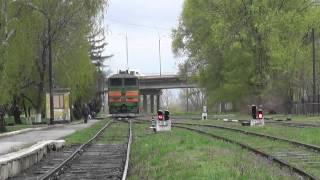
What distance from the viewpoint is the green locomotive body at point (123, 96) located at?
6644 centimetres

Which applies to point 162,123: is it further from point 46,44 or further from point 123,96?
point 123,96

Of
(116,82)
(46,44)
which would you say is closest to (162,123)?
(46,44)

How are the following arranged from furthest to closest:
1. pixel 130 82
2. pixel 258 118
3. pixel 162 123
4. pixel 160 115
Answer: pixel 130 82
pixel 258 118
pixel 162 123
pixel 160 115

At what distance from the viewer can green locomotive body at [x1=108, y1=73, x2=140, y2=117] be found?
66438 mm

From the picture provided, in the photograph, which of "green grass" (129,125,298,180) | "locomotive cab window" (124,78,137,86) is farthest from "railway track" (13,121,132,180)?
"locomotive cab window" (124,78,137,86)

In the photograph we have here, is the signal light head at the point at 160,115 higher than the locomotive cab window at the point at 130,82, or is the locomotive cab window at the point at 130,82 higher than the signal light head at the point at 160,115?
the locomotive cab window at the point at 130,82

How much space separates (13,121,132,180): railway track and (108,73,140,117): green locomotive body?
39.3 metres

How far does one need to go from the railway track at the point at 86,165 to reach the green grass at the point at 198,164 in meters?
0.45

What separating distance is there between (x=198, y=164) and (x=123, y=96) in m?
50.4

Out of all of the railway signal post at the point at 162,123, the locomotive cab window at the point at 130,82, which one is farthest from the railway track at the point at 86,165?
the locomotive cab window at the point at 130,82

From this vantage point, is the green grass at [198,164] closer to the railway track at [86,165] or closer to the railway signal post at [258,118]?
the railway track at [86,165]

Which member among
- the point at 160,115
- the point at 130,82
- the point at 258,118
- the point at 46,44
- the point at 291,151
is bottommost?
the point at 291,151

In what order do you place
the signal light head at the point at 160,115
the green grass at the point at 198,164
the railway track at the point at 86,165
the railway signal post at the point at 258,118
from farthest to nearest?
the railway signal post at the point at 258,118
the signal light head at the point at 160,115
the railway track at the point at 86,165
the green grass at the point at 198,164

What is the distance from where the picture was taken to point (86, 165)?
19.6m
